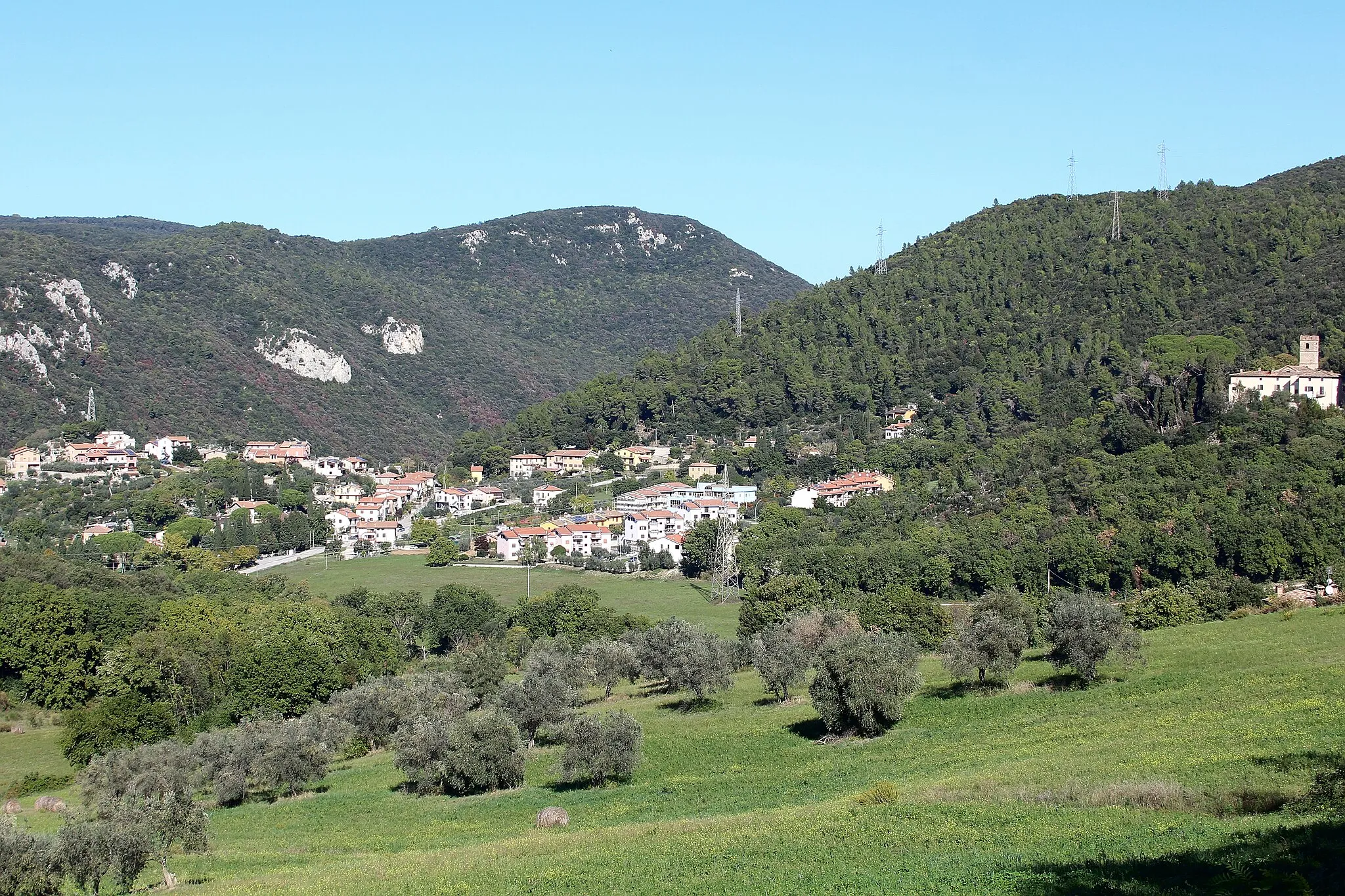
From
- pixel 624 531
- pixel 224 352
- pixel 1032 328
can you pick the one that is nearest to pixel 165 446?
pixel 224 352

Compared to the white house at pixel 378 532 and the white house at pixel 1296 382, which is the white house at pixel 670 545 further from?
the white house at pixel 1296 382

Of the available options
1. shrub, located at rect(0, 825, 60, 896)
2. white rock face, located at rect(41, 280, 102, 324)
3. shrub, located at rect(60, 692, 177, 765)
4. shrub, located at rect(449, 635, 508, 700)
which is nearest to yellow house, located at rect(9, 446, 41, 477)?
white rock face, located at rect(41, 280, 102, 324)

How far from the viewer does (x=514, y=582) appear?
78.5 m

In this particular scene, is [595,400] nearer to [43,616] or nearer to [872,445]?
[872,445]

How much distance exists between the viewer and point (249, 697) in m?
49.2

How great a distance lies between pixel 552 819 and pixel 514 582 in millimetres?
51477

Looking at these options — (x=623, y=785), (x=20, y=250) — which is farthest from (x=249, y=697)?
(x=20, y=250)

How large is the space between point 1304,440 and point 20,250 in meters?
134

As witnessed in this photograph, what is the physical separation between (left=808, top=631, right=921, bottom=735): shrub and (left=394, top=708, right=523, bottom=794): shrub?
315 inches

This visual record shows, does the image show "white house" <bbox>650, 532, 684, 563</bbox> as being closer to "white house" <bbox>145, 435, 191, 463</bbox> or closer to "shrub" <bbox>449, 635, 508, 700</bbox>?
"shrub" <bbox>449, 635, 508, 700</bbox>

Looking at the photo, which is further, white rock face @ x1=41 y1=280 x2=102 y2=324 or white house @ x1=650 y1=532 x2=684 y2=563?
white rock face @ x1=41 y1=280 x2=102 y2=324

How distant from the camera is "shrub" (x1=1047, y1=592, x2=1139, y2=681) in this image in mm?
34219

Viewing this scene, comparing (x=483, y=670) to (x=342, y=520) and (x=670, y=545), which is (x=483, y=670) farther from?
(x=342, y=520)

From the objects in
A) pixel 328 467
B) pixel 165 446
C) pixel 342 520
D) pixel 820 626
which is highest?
pixel 165 446
